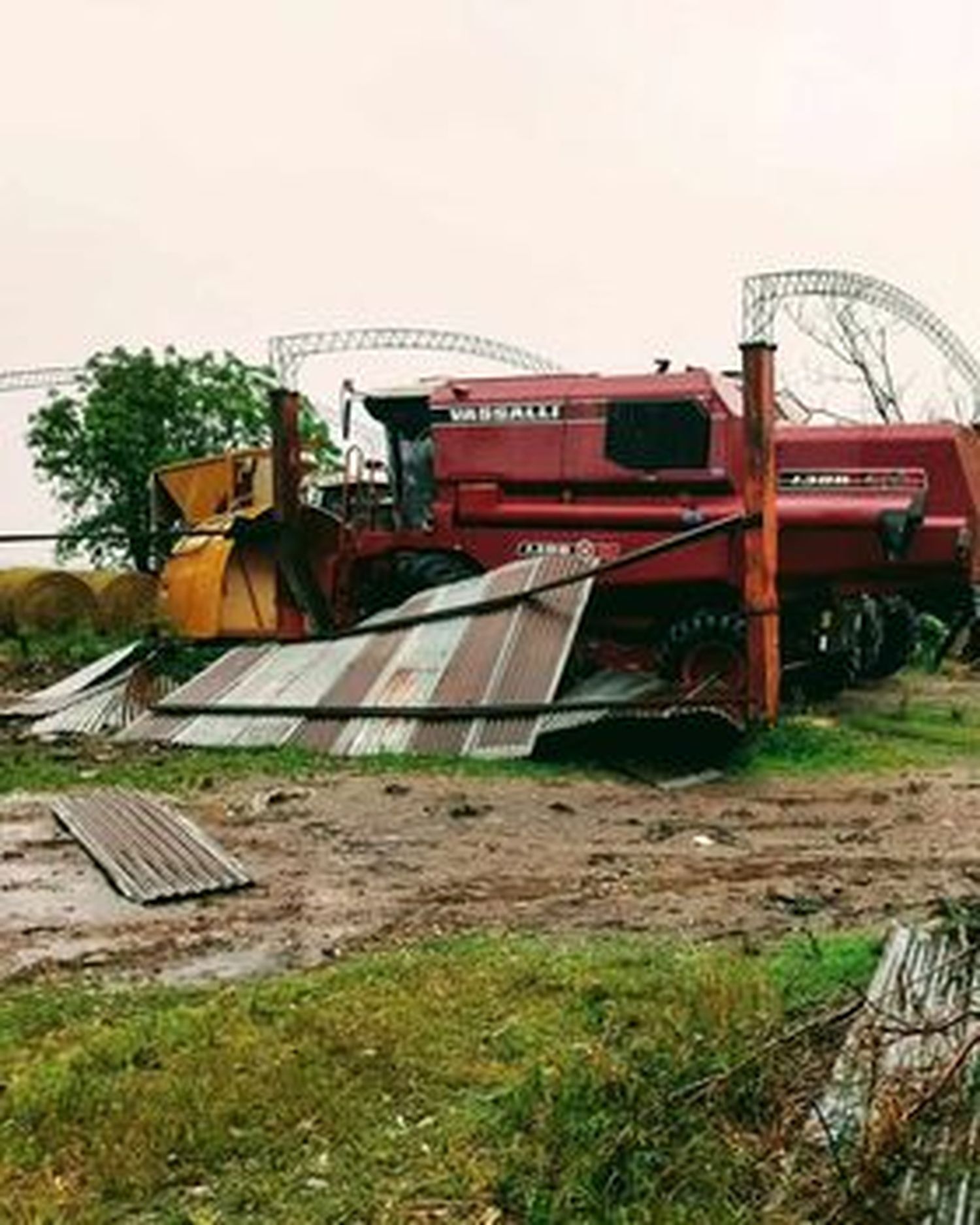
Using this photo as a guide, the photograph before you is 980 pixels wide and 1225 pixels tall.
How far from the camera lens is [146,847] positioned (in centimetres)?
745

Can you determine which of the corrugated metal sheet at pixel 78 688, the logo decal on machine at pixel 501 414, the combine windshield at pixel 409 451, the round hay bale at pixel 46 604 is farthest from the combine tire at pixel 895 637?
the round hay bale at pixel 46 604

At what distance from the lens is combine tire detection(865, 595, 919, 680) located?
14.3 meters

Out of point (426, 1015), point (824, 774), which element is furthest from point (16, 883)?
point (824, 774)

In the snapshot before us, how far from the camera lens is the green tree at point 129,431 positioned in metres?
25.3

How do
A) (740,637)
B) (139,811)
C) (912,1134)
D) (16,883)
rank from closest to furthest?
(912,1134), (16,883), (139,811), (740,637)

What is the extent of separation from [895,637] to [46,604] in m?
9.25

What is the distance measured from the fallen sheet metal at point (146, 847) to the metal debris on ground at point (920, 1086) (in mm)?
3139

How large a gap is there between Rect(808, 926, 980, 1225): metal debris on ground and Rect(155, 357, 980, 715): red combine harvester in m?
7.62

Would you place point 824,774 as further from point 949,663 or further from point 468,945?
point 949,663

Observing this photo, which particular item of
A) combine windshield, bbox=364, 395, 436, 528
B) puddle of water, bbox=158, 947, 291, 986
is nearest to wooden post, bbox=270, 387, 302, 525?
combine windshield, bbox=364, 395, 436, 528

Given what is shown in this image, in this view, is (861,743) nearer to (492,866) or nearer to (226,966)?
(492,866)

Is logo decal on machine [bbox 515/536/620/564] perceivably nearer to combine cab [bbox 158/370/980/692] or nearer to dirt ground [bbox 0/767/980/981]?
combine cab [bbox 158/370/980/692]

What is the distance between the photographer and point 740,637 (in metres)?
12.4

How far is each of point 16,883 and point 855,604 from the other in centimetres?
796
